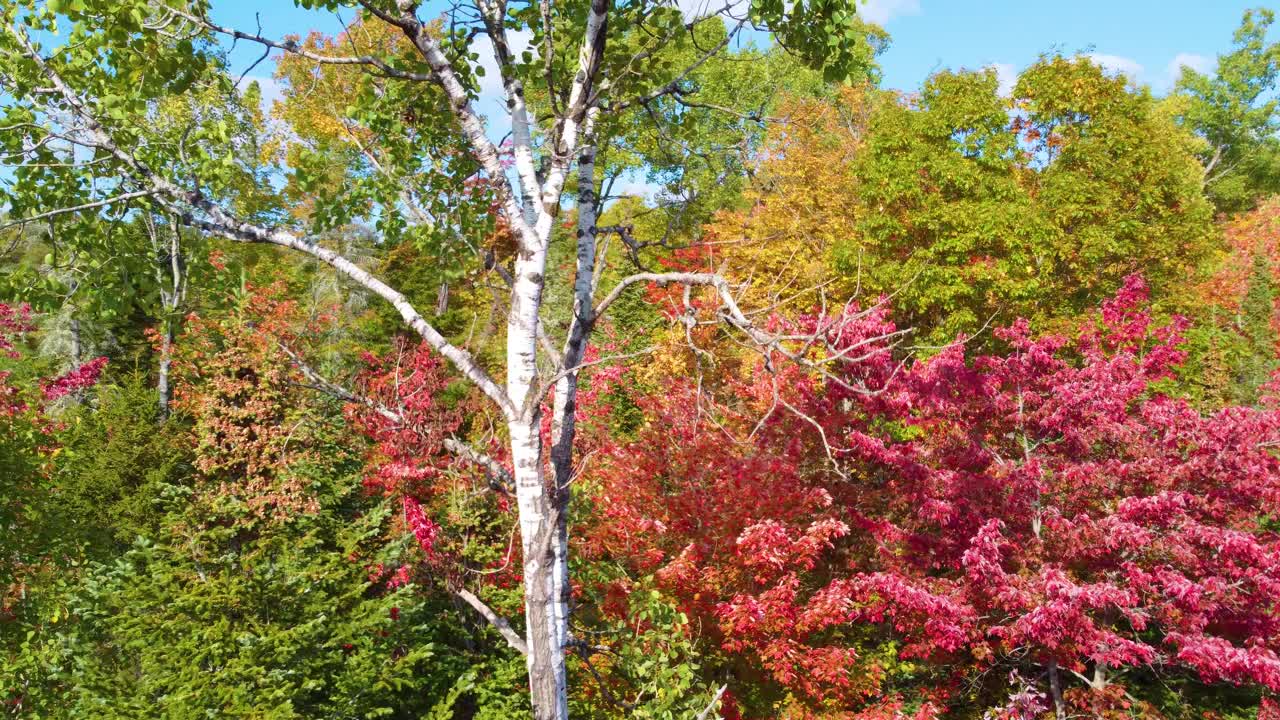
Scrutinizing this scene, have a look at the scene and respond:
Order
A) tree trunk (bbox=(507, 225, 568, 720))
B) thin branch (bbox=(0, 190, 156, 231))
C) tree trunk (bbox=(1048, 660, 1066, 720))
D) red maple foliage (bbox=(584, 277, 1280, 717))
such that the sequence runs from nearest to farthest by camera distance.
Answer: thin branch (bbox=(0, 190, 156, 231)), tree trunk (bbox=(507, 225, 568, 720)), red maple foliage (bbox=(584, 277, 1280, 717)), tree trunk (bbox=(1048, 660, 1066, 720))

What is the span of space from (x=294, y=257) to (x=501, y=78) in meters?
22.5

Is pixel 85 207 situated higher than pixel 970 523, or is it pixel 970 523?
pixel 85 207

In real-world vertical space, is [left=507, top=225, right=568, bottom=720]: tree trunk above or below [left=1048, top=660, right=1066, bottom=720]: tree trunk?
above

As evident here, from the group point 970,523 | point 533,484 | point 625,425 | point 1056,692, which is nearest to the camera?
point 533,484

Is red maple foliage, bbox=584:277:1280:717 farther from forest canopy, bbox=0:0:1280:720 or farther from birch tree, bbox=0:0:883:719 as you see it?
birch tree, bbox=0:0:883:719

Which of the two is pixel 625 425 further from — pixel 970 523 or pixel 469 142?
pixel 469 142

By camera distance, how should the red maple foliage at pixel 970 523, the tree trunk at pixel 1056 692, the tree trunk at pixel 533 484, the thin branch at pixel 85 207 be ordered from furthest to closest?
1. the tree trunk at pixel 1056 692
2. the red maple foliage at pixel 970 523
3. the tree trunk at pixel 533 484
4. the thin branch at pixel 85 207

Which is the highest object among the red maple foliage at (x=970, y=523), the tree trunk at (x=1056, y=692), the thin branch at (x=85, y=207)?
the thin branch at (x=85, y=207)

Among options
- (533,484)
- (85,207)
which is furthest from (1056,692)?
(85,207)

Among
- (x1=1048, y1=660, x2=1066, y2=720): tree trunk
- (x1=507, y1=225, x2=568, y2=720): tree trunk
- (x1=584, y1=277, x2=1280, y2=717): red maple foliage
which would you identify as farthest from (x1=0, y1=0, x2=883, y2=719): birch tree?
(x1=1048, y1=660, x2=1066, y2=720): tree trunk

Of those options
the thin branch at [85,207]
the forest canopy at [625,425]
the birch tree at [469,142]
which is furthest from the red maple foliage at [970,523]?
the thin branch at [85,207]

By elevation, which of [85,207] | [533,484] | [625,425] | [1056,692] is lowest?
[1056,692]

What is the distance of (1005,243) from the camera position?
1368cm

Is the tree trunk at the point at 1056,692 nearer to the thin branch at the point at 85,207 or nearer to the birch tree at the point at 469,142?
the birch tree at the point at 469,142
